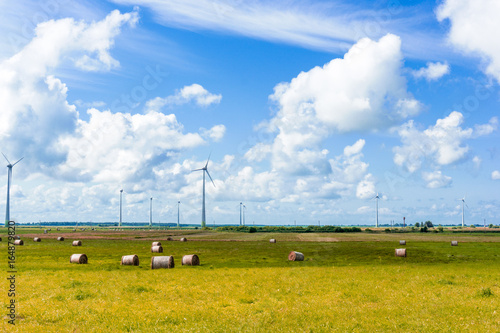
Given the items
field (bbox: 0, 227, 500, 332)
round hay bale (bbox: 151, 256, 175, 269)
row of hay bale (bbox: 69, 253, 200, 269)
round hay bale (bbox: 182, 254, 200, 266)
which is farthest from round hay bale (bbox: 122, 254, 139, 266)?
field (bbox: 0, 227, 500, 332)

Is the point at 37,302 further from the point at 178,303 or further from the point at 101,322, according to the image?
the point at 178,303

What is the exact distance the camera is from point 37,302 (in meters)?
22.4

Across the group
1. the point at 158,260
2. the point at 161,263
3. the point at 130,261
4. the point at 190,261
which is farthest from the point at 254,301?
the point at 130,261

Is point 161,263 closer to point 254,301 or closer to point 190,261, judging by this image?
point 190,261

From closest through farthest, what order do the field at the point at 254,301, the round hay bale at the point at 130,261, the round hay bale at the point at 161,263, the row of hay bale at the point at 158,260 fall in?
the field at the point at 254,301 < the round hay bale at the point at 161,263 < the row of hay bale at the point at 158,260 < the round hay bale at the point at 130,261

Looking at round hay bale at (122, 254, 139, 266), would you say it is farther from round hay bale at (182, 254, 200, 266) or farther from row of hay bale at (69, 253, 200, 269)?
round hay bale at (182, 254, 200, 266)

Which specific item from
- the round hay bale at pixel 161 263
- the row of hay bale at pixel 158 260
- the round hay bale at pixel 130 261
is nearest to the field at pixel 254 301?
the round hay bale at pixel 161 263

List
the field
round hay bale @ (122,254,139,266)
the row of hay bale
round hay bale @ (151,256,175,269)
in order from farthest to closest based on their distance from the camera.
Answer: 1. round hay bale @ (122,254,139,266)
2. the row of hay bale
3. round hay bale @ (151,256,175,269)
4. the field

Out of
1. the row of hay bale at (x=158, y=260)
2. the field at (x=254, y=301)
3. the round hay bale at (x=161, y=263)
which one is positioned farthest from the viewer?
the row of hay bale at (x=158, y=260)

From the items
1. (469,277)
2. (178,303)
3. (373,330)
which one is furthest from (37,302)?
(469,277)

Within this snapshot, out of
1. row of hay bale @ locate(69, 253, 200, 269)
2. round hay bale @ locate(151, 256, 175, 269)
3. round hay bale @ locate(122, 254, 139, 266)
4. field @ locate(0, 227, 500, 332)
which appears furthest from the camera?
round hay bale @ locate(122, 254, 139, 266)

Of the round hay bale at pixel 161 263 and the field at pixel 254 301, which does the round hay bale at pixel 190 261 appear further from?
the field at pixel 254 301

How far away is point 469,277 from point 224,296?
20.5 metres

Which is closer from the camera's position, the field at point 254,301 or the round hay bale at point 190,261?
the field at point 254,301
